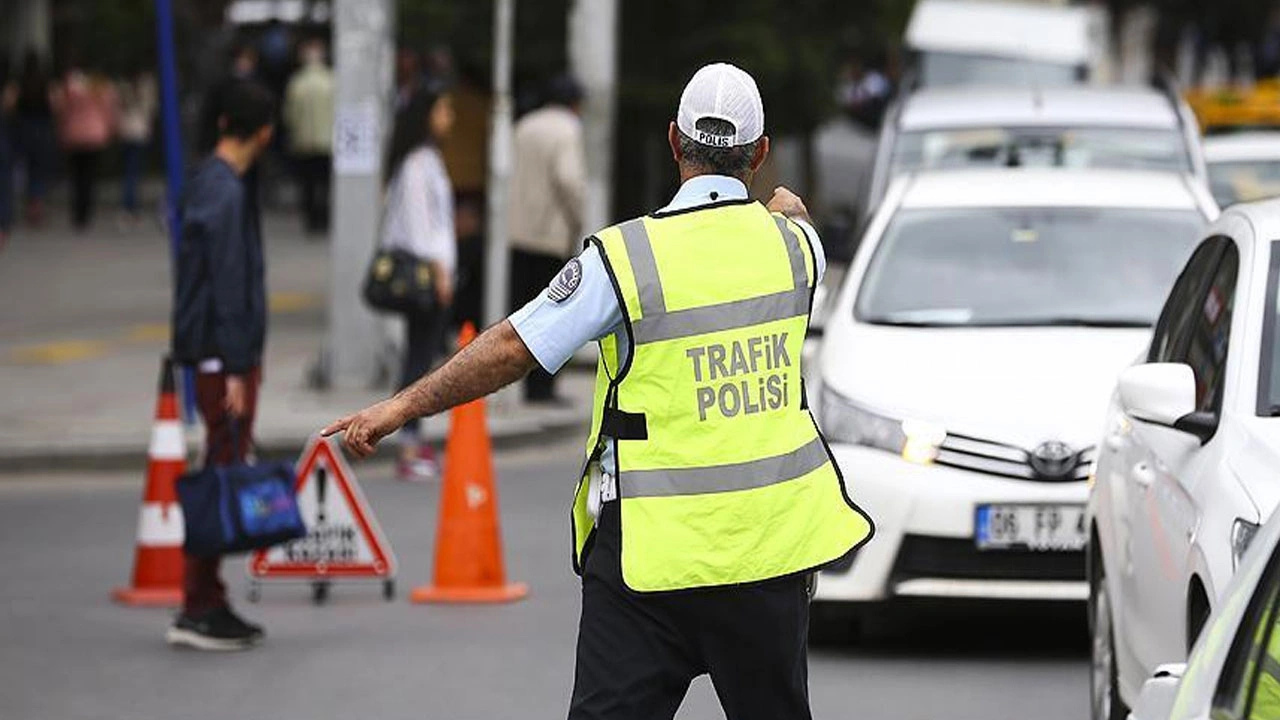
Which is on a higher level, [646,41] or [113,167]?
[646,41]

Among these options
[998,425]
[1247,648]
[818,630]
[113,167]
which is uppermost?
[1247,648]

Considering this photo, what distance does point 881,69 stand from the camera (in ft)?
165

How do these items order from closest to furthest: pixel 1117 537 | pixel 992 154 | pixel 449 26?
1. pixel 1117 537
2. pixel 992 154
3. pixel 449 26

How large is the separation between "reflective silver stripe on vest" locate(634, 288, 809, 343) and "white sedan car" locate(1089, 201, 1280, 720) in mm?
1290

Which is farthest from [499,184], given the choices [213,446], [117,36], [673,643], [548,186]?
[117,36]

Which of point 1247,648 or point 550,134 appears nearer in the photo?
point 1247,648

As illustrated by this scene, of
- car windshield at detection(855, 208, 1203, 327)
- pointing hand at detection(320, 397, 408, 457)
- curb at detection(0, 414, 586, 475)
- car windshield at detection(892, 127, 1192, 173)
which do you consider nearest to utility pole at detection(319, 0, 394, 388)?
curb at detection(0, 414, 586, 475)

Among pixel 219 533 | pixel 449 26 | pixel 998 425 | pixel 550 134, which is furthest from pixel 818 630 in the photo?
pixel 449 26

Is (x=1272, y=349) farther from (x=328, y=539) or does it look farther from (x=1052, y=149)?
(x=1052, y=149)

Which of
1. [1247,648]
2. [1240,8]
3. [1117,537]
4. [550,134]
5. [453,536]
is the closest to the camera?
[1247,648]

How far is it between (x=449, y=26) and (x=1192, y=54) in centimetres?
3572

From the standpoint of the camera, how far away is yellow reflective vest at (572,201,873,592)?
559 centimetres

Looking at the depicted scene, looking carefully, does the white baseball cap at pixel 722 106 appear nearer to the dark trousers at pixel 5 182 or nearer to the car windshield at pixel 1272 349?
the car windshield at pixel 1272 349

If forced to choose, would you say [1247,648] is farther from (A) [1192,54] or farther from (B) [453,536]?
(A) [1192,54]
